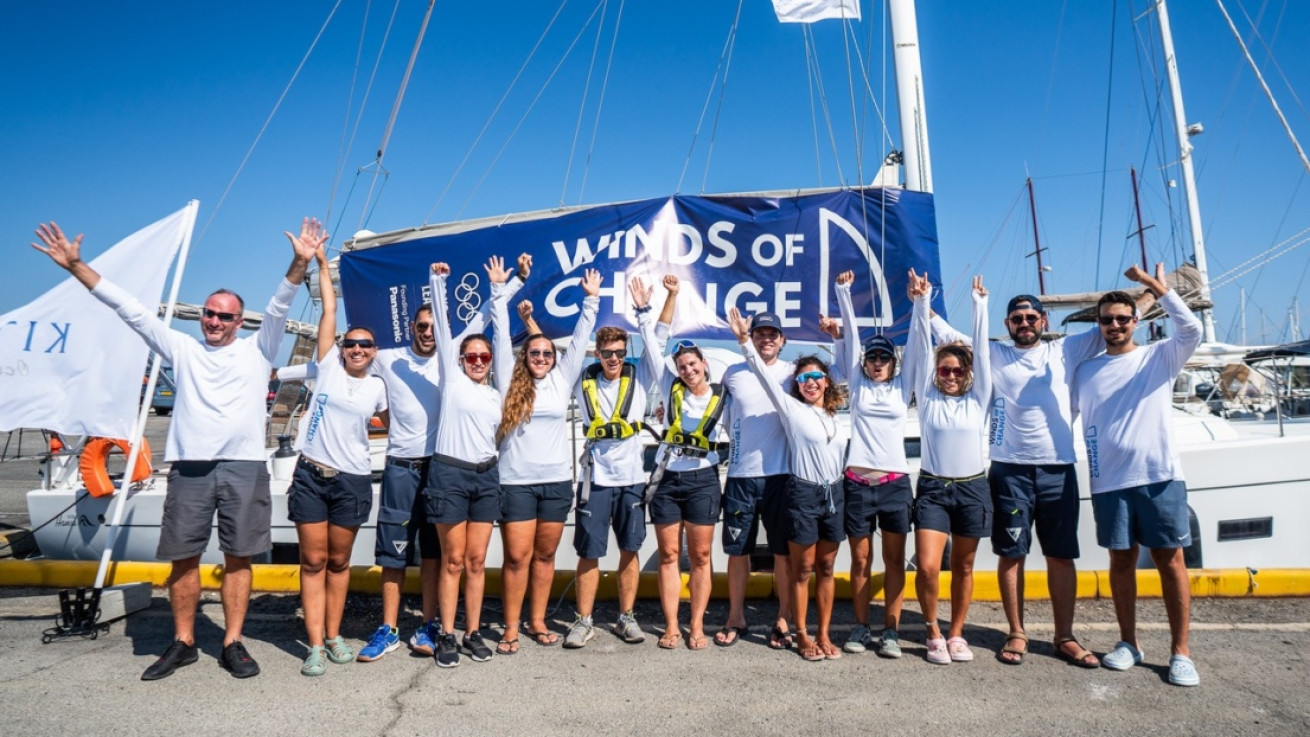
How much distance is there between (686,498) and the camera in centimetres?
470

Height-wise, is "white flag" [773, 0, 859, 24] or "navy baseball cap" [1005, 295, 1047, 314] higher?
"white flag" [773, 0, 859, 24]

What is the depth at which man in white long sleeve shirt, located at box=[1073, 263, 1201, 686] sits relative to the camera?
13.8ft

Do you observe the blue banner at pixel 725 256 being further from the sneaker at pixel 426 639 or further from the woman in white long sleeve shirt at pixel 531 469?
the sneaker at pixel 426 639

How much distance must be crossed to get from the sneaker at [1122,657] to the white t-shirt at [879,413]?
1.51m

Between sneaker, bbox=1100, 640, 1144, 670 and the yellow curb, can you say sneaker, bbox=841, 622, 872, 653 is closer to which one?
the yellow curb

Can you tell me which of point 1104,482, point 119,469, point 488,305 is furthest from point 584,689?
point 119,469

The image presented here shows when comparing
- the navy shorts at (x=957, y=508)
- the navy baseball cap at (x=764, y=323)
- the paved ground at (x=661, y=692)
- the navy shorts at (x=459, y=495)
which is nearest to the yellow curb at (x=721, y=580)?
the paved ground at (x=661, y=692)

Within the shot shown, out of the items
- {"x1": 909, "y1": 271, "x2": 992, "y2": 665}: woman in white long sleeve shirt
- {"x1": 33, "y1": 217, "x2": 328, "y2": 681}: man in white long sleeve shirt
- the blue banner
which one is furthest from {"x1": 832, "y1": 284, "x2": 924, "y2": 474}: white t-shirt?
{"x1": 33, "y1": 217, "x2": 328, "y2": 681}: man in white long sleeve shirt

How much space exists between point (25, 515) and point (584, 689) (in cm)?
1036

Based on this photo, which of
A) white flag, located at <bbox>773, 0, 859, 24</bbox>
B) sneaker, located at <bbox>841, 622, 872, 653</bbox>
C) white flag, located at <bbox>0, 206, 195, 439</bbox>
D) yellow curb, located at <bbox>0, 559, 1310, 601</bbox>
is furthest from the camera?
white flag, located at <bbox>773, 0, 859, 24</bbox>

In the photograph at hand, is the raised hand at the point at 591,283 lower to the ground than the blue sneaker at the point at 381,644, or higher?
higher

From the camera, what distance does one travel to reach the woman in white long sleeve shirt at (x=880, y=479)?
4.52 meters

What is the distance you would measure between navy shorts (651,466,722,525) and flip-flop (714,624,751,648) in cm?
71

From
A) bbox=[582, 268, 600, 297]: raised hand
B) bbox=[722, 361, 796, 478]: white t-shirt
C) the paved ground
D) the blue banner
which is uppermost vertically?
the blue banner
